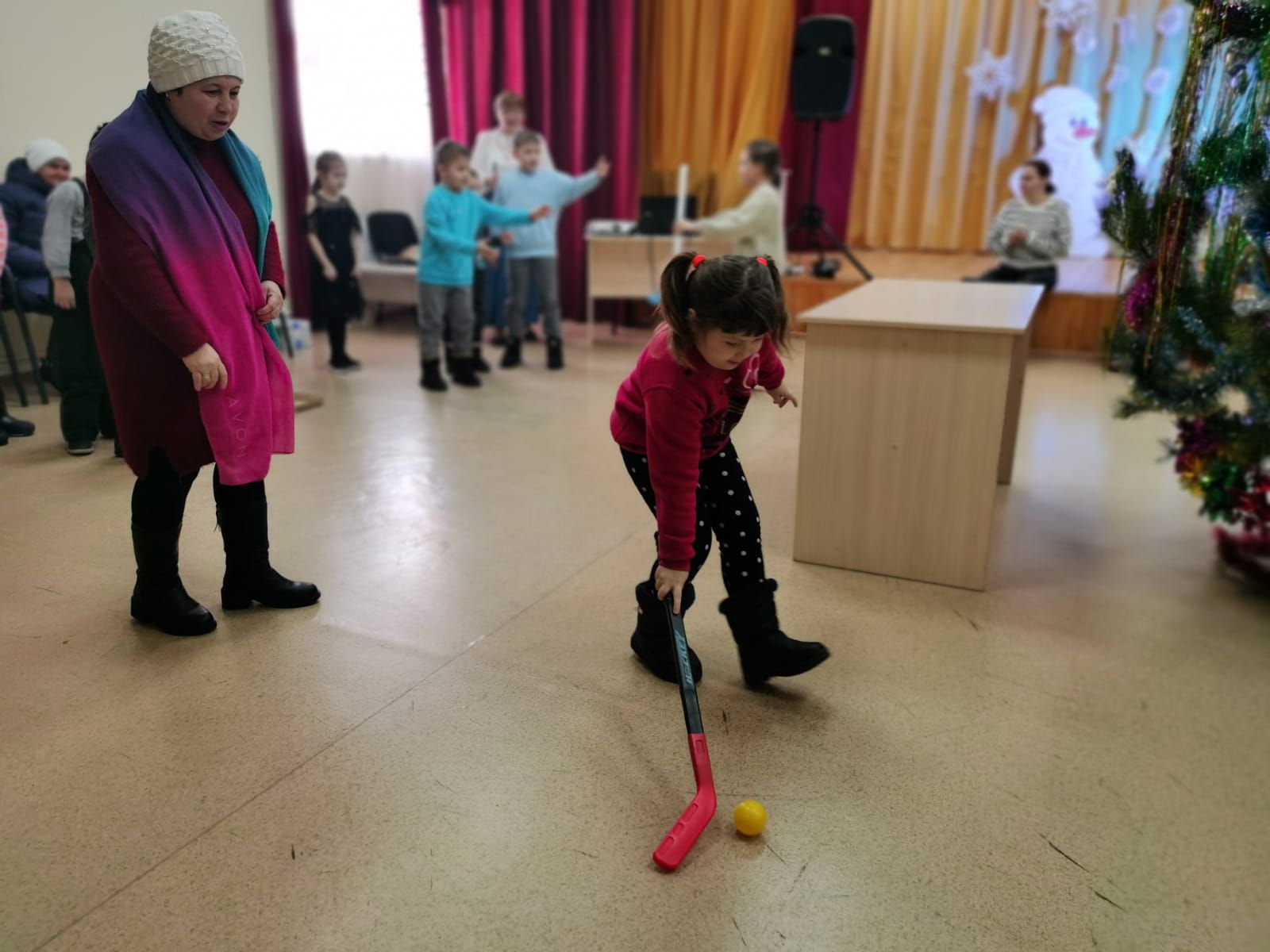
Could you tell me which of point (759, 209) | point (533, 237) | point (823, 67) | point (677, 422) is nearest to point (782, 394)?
point (677, 422)

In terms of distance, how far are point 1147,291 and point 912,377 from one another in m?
0.58

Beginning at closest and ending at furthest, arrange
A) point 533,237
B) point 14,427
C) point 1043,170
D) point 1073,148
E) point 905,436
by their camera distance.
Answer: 1. point 14,427
2. point 905,436
3. point 533,237
4. point 1043,170
5. point 1073,148

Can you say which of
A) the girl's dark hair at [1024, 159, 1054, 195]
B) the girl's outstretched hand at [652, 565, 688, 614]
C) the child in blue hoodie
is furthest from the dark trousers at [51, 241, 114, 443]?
the girl's dark hair at [1024, 159, 1054, 195]

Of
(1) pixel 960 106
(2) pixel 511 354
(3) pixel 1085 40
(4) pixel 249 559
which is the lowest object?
(2) pixel 511 354

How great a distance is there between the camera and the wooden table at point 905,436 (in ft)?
6.93

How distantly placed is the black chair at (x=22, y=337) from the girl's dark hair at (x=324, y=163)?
49.5 inches

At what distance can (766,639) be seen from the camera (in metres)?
1.73

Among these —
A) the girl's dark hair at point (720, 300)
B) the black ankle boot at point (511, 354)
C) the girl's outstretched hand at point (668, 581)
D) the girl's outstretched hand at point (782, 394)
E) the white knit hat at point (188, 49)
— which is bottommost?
the black ankle boot at point (511, 354)

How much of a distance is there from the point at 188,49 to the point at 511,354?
337 centimetres

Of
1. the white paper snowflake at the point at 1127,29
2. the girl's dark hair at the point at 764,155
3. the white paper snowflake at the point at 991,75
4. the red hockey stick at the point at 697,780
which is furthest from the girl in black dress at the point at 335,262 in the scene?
the white paper snowflake at the point at 1127,29

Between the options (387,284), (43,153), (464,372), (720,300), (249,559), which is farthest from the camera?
(387,284)

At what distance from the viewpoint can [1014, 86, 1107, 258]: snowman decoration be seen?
5.15 metres

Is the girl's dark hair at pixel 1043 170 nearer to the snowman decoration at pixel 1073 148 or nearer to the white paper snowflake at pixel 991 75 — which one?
the snowman decoration at pixel 1073 148

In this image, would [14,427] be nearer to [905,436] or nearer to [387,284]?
[905,436]
